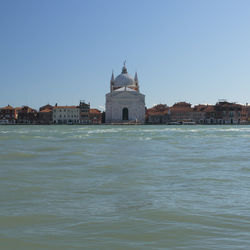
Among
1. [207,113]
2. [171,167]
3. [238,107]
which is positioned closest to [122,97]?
[207,113]

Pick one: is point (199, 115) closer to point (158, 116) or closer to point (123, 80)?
point (158, 116)

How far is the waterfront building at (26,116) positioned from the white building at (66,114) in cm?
421

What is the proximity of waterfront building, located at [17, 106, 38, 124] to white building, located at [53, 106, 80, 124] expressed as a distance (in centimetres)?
421

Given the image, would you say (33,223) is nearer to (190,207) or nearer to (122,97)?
(190,207)

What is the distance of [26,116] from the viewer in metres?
87.2

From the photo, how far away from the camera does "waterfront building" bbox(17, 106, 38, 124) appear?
86812 mm

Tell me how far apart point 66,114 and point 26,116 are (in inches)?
316

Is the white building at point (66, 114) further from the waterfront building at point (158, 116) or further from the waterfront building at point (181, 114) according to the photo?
the waterfront building at point (181, 114)

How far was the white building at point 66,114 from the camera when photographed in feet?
290

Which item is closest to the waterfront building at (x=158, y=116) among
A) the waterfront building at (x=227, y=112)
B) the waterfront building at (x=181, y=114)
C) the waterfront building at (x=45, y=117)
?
the waterfront building at (x=181, y=114)

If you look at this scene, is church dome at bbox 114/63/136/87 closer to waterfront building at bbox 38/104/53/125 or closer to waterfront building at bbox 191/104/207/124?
waterfront building at bbox 191/104/207/124

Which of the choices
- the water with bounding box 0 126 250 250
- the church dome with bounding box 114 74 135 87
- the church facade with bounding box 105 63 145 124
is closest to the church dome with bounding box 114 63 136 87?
the church dome with bounding box 114 74 135 87

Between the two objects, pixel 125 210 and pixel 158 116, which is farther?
pixel 158 116

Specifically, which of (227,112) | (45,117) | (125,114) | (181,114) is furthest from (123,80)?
(227,112)
